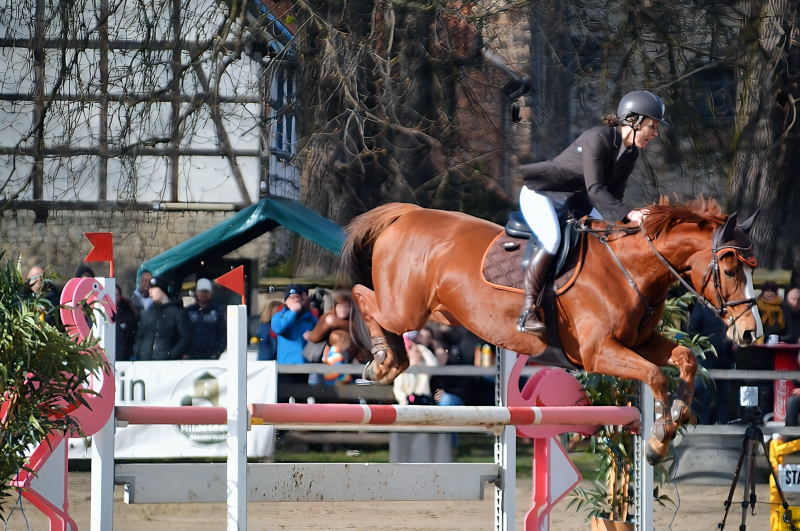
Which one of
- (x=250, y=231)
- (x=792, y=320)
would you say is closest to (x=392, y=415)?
(x=250, y=231)

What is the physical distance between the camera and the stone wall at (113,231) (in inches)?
273

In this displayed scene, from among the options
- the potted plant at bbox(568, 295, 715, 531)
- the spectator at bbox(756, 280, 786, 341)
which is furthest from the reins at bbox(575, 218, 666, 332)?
the spectator at bbox(756, 280, 786, 341)

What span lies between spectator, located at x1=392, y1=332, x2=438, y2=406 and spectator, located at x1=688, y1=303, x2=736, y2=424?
152cm

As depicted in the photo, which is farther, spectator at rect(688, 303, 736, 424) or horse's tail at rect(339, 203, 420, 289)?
spectator at rect(688, 303, 736, 424)

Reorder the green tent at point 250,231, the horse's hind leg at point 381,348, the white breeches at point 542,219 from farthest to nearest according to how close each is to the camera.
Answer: the green tent at point 250,231, the horse's hind leg at point 381,348, the white breeches at point 542,219

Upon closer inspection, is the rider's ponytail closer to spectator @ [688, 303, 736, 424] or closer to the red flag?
the red flag

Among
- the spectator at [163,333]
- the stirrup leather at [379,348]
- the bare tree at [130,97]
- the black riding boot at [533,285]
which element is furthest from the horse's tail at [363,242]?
the bare tree at [130,97]

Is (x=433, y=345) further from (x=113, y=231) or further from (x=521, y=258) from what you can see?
(x=113, y=231)

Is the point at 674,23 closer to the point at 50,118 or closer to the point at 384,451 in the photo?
the point at 384,451

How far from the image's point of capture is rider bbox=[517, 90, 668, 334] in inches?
112

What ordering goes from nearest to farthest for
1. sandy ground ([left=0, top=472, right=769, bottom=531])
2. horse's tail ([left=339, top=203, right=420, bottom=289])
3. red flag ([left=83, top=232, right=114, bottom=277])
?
red flag ([left=83, top=232, right=114, bottom=277]), horse's tail ([left=339, top=203, right=420, bottom=289]), sandy ground ([left=0, top=472, right=769, bottom=531])

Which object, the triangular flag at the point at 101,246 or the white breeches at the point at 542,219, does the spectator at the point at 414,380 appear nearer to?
the white breeches at the point at 542,219

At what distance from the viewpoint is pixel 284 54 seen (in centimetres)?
682

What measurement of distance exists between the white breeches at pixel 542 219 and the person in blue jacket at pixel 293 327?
224 centimetres
